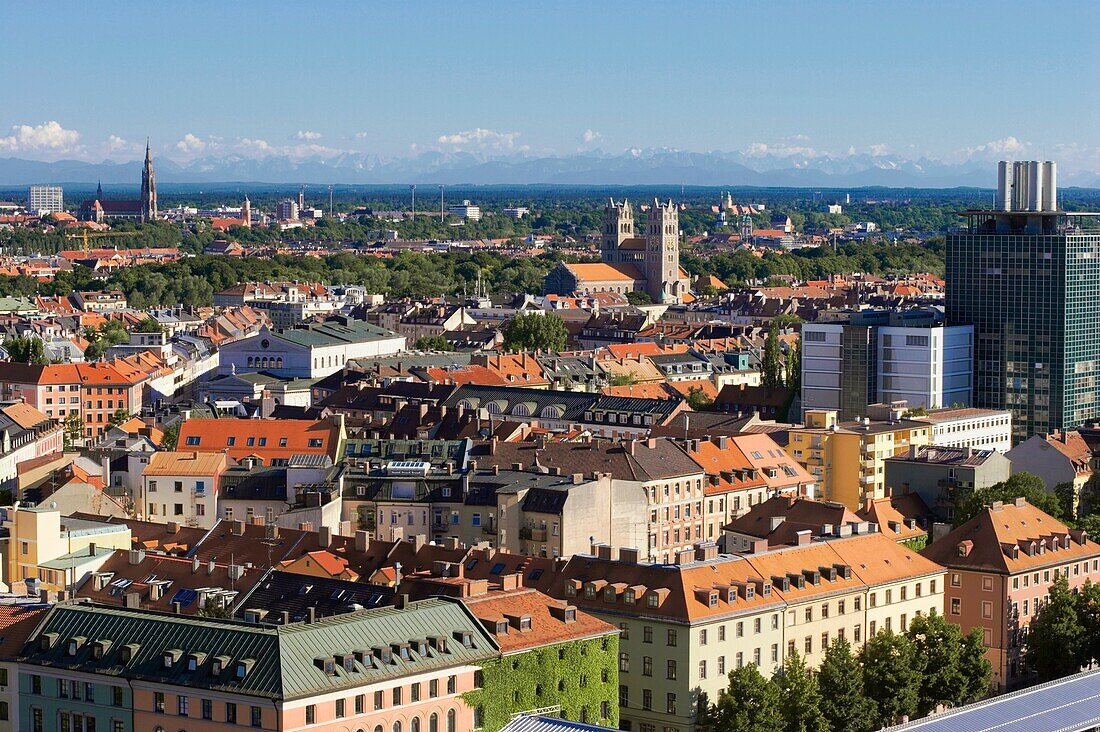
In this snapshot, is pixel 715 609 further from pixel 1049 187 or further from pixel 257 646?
pixel 1049 187

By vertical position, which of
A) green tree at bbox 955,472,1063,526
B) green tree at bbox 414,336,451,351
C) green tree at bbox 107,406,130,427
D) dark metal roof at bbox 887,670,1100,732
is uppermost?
green tree at bbox 955,472,1063,526

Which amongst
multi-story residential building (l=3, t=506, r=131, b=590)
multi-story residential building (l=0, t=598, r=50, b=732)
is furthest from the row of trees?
multi-story residential building (l=3, t=506, r=131, b=590)

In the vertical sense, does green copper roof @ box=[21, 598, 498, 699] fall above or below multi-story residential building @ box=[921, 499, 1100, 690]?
above

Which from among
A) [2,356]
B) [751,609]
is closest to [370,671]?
[751,609]

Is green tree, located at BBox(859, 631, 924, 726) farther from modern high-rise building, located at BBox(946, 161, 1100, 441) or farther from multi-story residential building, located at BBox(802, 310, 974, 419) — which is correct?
modern high-rise building, located at BBox(946, 161, 1100, 441)

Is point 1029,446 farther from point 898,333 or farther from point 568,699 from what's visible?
point 568,699
